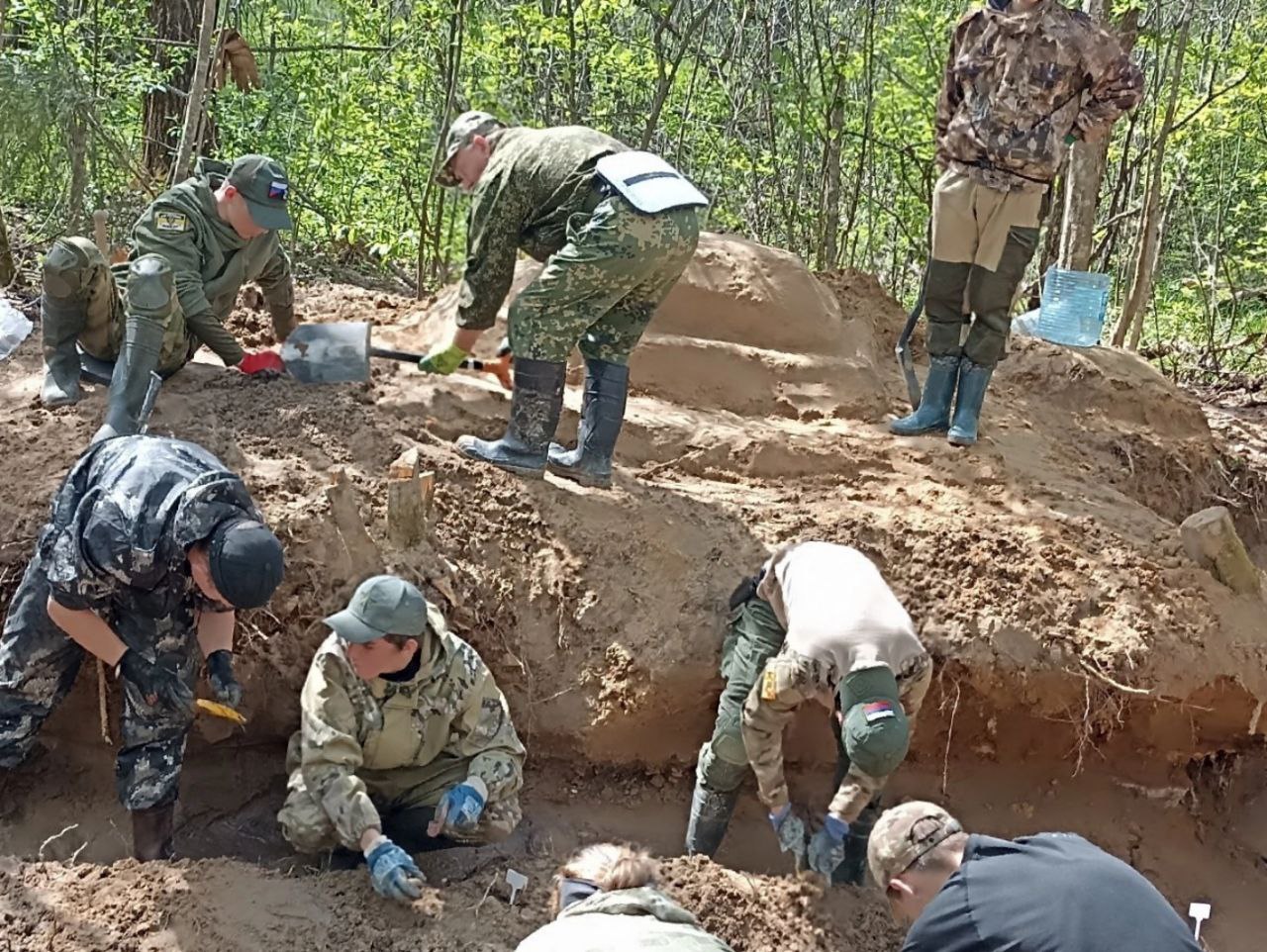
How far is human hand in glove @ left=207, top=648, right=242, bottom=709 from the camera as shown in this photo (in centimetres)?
322

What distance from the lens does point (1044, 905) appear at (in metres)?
2.05

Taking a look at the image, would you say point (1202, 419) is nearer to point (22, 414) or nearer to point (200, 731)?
point (200, 731)

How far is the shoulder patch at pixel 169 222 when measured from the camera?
445 centimetres

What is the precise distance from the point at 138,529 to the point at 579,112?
6.70 metres

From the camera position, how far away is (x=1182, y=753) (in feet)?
14.8

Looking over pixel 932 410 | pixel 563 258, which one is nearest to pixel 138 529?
pixel 563 258

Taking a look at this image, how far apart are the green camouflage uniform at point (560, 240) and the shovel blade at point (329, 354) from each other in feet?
2.13

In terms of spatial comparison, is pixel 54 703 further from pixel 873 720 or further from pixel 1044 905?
pixel 1044 905

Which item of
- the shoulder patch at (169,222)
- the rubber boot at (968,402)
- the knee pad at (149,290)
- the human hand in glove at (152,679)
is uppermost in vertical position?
the shoulder patch at (169,222)

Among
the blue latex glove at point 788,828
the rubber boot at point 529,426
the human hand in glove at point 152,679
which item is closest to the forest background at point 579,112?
the rubber boot at point 529,426

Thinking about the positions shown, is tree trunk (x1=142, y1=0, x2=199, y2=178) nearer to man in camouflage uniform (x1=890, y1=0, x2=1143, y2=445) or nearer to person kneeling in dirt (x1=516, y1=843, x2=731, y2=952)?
man in camouflage uniform (x1=890, y1=0, x2=1143, y2=445)

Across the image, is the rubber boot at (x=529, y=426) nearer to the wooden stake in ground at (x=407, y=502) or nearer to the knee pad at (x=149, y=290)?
the wooden stake in ground at (x=407, y=502)

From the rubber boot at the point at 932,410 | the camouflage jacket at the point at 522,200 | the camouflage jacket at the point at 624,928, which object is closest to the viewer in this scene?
the camouflage jacket at the point at 624,928

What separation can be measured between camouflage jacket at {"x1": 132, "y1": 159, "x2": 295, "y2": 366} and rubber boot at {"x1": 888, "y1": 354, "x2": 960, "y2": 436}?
9.37 ft
